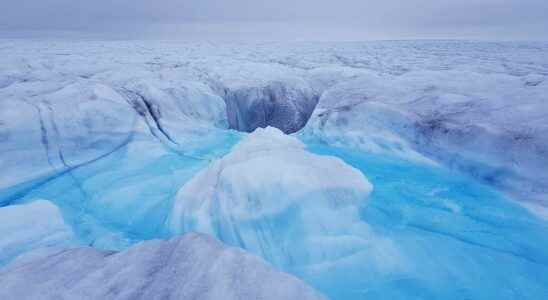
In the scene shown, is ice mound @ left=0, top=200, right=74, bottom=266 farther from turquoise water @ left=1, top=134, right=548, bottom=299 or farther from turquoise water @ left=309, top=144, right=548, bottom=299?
turquoise water @ left=309, top=144, right=548, bottom=299

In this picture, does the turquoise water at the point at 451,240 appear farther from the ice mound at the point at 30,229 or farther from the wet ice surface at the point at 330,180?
the ice mound at the point at 30,229

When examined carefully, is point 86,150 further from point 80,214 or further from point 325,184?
point 325,184

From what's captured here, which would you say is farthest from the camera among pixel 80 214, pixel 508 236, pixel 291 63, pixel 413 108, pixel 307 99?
pixel 291 63

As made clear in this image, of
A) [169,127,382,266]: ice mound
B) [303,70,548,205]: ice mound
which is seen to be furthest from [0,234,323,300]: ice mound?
[303,70,548,205]: ice mound

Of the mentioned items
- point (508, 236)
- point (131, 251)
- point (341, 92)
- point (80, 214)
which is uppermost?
point (341, 92)

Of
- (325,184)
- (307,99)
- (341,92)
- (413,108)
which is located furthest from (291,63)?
(325,184)

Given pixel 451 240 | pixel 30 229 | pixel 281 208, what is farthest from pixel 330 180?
pixel 30 229

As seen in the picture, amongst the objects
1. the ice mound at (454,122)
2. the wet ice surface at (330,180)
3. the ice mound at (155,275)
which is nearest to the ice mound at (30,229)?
the wet ice surface at (330,180)
